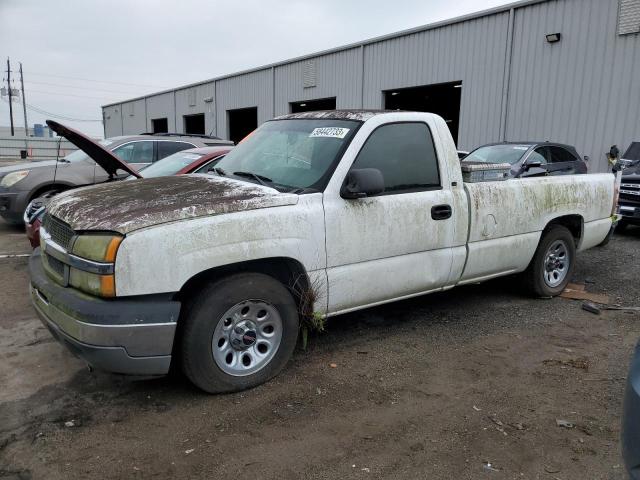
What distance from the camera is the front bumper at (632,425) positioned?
1.98 meters

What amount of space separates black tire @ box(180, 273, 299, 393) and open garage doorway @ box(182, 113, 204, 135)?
29.9 m

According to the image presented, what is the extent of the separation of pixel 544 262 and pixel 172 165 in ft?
15.7

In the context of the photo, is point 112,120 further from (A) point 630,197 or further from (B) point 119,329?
(B) point 119,329

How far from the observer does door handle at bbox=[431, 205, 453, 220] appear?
419 centimetres

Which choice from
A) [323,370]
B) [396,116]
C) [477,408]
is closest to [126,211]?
[323,370]

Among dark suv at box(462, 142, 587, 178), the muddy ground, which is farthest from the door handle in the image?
dark suv at box(462, 142, 587, 178)

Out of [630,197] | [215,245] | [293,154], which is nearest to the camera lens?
[215,245]

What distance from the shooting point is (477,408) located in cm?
335

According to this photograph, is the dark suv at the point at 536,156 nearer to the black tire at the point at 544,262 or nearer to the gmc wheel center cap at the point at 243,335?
the black tire at the point at 544,262

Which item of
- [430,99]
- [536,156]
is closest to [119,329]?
[536,156]

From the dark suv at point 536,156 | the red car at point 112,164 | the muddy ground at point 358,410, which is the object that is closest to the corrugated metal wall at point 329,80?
the dark suv at point 536,156

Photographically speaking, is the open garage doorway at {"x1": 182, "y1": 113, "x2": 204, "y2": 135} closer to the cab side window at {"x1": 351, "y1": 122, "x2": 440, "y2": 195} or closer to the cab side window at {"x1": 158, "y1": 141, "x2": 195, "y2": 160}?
the cab side window at {"x1": 158, "y1": 141, "x2": 195, "y2": 160}

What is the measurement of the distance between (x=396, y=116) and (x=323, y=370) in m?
2.13

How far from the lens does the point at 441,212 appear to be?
13.9 feet
